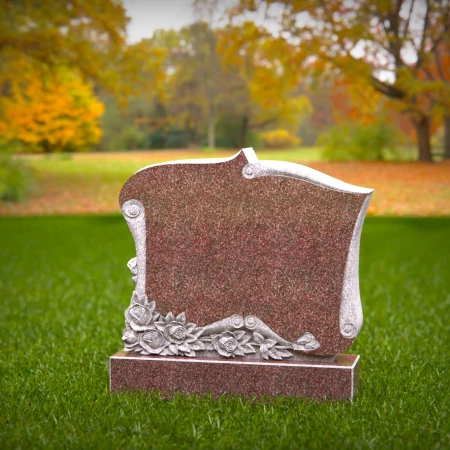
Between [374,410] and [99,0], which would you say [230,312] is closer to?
[374,410]

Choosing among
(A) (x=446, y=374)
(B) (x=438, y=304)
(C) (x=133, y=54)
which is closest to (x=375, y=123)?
(C) (x=133, y=54)

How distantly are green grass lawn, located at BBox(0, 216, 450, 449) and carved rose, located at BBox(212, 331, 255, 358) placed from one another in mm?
345

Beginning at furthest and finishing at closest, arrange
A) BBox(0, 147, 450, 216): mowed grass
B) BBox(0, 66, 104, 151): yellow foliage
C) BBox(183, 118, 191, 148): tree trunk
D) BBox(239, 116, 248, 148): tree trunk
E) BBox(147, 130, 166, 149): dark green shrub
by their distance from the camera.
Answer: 1. BBox(147, 130, 166, 149): dark green shrub
2. BBox(183, 118, 191, 148): tree trunk
3. BBox(239, 116, 248, 148): tree trunk
4. BBox(0, 66, 104, 151): yellow foliage
5. BBox(0, 147, 450, 216): mowed grass

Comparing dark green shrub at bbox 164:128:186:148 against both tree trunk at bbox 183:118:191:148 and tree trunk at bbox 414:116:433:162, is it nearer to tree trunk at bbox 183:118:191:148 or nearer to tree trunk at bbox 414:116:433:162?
tree trunk at bbox 183:118:191:148

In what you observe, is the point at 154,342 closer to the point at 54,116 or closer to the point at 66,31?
the point at 66,31

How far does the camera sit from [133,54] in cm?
2231

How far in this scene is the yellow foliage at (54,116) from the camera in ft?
101

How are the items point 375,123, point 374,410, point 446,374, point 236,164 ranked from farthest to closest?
1. point 375,123
2. point 446,374
3. point 236,164
4. point 374,410

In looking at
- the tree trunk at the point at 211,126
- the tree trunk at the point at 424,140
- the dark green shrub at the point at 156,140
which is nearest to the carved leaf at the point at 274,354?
the tree trunk at the point at 424,140

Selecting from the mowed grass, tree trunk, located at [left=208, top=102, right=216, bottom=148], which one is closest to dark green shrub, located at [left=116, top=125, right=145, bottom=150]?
tree trunk, located at [left=208, top=102, right=216, bottom=148]

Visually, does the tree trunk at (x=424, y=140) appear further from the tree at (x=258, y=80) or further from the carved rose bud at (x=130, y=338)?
the carved rose bud at (x=130, y=338)

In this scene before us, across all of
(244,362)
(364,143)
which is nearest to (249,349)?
(244,362)

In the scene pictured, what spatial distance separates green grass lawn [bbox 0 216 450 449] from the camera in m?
4.18

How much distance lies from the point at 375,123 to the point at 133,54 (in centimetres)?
961
